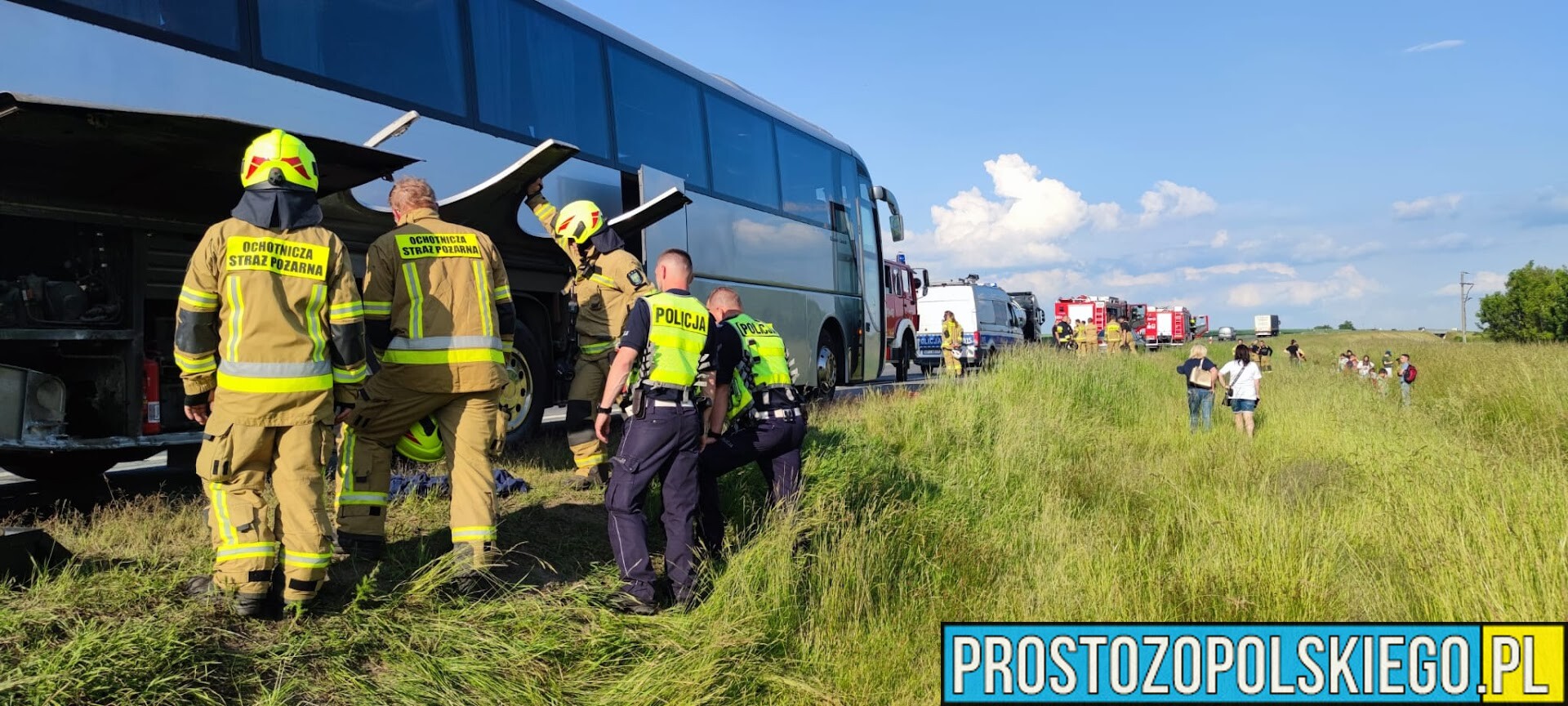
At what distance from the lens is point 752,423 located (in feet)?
15.8

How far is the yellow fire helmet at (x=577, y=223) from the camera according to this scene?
5.89 metres

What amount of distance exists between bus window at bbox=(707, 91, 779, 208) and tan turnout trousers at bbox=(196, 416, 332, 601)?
246 inches

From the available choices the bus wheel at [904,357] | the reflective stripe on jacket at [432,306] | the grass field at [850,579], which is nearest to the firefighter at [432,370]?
the reflective stripe on jacket at [432,306]

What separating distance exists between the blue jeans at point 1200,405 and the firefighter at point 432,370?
10867 mm

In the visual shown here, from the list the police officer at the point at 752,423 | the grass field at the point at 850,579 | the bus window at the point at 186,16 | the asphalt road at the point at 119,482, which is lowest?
the grass field at the point at 850,579

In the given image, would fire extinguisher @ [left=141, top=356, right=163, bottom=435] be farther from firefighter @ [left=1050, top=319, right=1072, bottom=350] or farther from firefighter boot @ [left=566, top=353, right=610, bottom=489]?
firefighter @ [left=1050, top=319, right=1072, bottom=350]

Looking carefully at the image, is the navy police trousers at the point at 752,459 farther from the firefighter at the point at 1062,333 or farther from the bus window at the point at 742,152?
the firefighter at the point at 1062,333

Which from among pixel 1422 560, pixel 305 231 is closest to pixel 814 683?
pixel 305 231

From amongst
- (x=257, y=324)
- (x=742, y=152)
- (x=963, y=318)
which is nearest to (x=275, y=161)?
(x=257, y=324)

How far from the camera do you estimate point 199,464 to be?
10.8ft

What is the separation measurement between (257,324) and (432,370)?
2.48 feet

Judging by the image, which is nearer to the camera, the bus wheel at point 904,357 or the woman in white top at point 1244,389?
the woman in white top at point 1244,389

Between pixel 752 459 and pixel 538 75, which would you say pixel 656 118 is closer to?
pixel 538 75

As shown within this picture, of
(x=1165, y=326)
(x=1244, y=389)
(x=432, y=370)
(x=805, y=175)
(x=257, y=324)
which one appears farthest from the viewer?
(x=1165, y=326)
